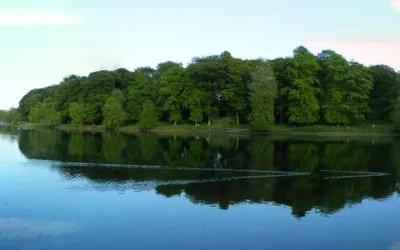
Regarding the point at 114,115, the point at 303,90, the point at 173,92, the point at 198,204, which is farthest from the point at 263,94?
the point at 198,204

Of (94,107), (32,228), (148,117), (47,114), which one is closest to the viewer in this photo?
(32,228)

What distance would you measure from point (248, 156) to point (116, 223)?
2129 cm

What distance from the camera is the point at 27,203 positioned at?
17.8 meters

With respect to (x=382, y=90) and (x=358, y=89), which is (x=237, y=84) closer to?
(x=358, y=89)

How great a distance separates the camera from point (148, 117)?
3034 inches

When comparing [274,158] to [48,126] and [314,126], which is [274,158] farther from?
[48,126]

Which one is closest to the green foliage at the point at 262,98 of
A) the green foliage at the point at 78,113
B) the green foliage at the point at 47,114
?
the green foliage at the point at 78,113

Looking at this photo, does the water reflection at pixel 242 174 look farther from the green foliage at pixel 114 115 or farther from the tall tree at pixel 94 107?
the tall tree at pixel 94 107

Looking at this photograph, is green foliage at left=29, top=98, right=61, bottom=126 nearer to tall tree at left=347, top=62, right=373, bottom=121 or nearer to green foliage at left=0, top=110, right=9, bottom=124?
green foliage at left=0, top=110, right=9, bottom=124

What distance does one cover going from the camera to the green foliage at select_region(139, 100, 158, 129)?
77081 mm

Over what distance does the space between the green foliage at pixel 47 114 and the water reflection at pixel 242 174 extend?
213 ft

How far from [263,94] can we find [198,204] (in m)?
52.1

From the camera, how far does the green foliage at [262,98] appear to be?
67.4 meters

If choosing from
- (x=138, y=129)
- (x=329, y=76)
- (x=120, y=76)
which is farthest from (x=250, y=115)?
(x=120, y=76)
